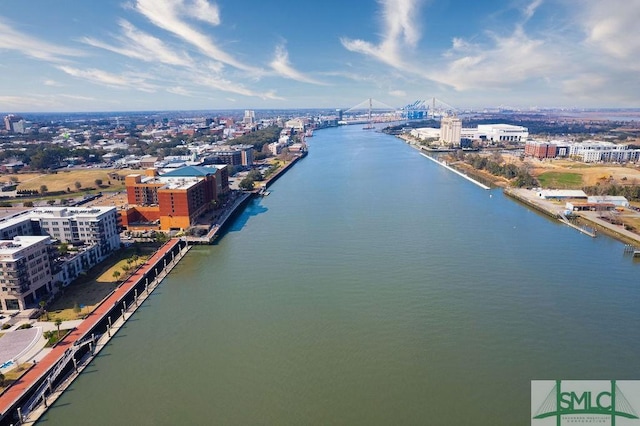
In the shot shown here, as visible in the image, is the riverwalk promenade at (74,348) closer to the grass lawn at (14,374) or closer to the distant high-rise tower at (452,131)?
the grass lawn at (14,374)

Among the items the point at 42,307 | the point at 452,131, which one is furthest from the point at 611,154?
the point at 42,307

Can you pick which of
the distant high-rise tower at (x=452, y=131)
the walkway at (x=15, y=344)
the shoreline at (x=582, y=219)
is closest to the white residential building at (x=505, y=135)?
the distant high-rise tower at (x=452, y=131)

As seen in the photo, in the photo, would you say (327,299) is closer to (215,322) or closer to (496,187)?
(215,322)

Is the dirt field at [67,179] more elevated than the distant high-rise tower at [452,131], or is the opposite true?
the distant high-rise tower at [452,131]

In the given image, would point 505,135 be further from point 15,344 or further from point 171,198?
point 15,344

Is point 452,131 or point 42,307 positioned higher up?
point 452,131

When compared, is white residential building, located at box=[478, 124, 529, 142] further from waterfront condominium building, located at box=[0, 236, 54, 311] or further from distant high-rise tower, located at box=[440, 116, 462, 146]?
waterfront condominium building, located at box=[0, 236, 54, 311]

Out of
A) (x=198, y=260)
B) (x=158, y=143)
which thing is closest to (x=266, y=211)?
(x=198, y=260)
